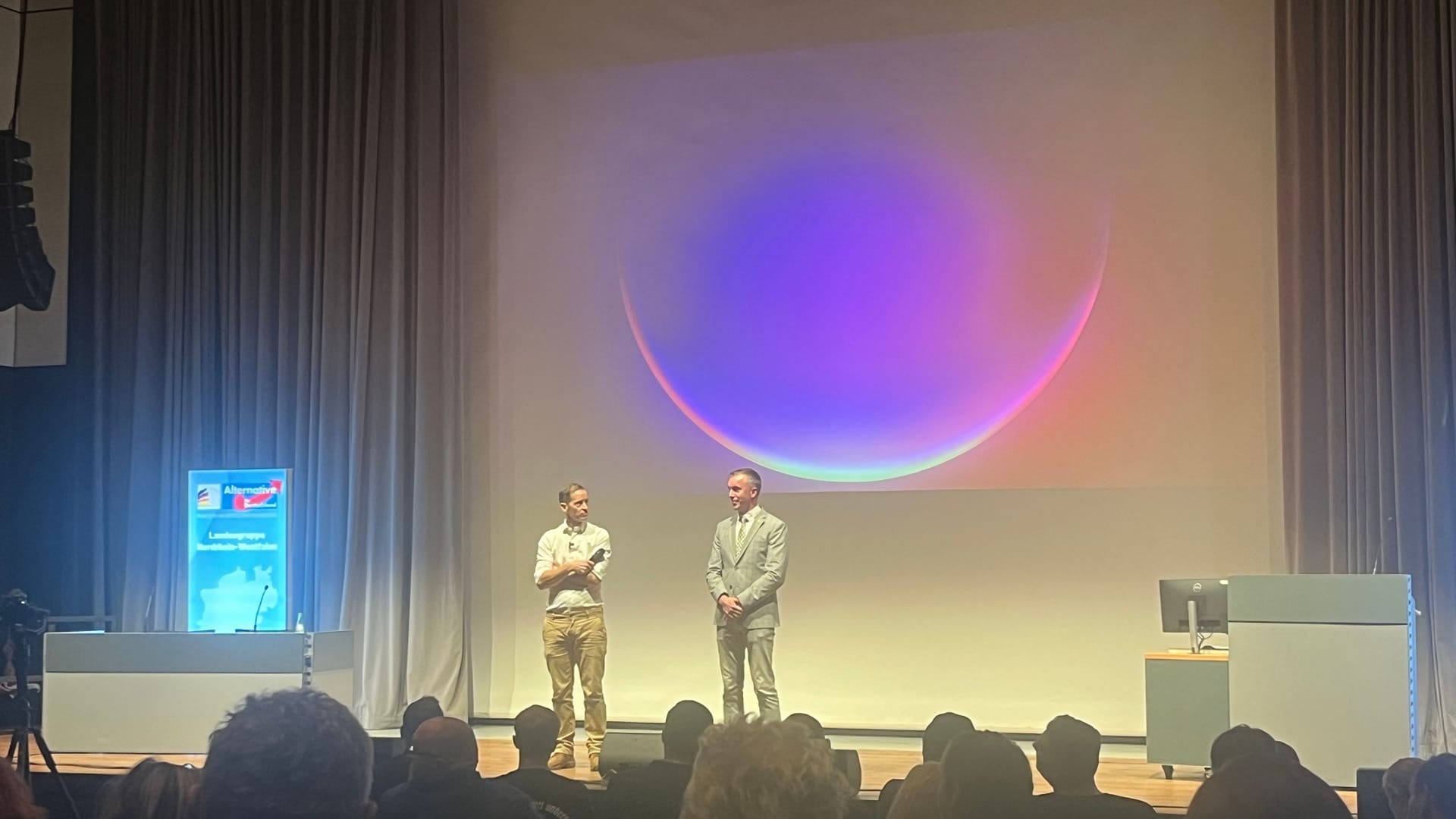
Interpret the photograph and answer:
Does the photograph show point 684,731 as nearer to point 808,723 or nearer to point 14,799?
point 808,723

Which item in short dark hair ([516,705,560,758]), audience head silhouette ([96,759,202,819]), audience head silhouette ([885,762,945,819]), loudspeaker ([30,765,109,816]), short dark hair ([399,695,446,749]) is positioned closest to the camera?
audience head silhouette ([96,759,202,819])

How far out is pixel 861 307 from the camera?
843 cm

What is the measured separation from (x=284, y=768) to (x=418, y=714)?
242 cm

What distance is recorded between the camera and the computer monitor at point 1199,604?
21.8 ft

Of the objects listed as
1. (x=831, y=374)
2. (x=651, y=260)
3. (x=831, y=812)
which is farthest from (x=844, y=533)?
(x=831, y=812)

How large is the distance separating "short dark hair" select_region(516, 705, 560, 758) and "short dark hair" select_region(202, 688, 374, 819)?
1.46 meters

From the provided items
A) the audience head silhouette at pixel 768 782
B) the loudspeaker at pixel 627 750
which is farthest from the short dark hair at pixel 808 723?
the loudspeaker at pixel 627 750

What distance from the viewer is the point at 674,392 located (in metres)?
8.82

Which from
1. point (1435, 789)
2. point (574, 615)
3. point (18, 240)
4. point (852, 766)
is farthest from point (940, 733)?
point (18, 240)

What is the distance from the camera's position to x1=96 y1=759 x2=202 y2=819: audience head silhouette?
2344 mm

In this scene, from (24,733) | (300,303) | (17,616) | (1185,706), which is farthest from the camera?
(300,303)

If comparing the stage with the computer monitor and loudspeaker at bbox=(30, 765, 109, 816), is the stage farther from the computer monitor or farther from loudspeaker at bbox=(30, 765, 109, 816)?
the computer monitor

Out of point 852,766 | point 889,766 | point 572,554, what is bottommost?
point 889,766

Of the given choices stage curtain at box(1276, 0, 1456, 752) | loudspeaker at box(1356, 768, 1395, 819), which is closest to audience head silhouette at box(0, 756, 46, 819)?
loudspeaker at box(1356, 768, 1395, 819)
